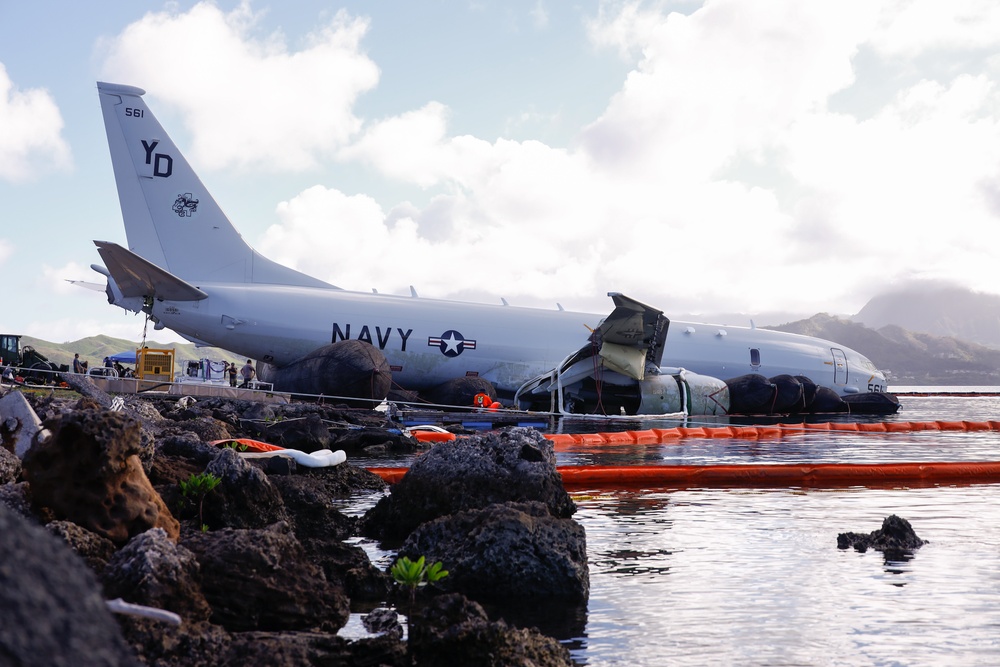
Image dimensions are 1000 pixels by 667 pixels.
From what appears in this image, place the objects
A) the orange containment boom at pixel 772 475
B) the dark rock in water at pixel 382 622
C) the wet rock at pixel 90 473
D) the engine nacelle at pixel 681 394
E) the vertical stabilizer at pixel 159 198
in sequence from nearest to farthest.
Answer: the dark rock in water at pixel 382 622 → the wet rock at pixel 90 473 → the orange containment boom at pixel 772 475 → the engine nacelle at pixel 681 394 → the vertical stabilizer at pixel 159 198

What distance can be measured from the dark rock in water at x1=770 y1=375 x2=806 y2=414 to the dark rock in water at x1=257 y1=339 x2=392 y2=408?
45.1 feet

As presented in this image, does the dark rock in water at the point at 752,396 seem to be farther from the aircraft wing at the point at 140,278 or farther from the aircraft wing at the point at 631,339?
the aircraft wing at the point at 140,278

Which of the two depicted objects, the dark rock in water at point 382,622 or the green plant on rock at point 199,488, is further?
the green plant on rock at point 199,488

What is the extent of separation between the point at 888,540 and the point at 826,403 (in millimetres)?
28141

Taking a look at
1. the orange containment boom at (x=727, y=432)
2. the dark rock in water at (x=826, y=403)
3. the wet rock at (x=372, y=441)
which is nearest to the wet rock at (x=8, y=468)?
the wet rock at (x=372, y=441)

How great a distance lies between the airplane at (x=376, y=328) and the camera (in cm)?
2891

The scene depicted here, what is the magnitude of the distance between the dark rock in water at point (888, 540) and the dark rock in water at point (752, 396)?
80.1 feet

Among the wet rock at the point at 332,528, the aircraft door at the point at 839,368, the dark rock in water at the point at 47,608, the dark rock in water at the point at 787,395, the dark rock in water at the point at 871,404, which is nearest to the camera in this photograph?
the dark rock in water at the point at 47,608

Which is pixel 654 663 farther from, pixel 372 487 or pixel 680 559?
pixel 372 487

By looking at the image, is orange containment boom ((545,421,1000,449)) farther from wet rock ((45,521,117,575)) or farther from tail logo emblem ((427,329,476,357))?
wet rock ((45,521,117,575))

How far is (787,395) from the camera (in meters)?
32.3

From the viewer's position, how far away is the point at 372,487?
11438 mm

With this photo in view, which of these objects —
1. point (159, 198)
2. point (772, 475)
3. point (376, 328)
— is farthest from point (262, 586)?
point (159, 198)

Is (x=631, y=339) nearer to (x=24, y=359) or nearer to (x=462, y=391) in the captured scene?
(x=462, y=391)
